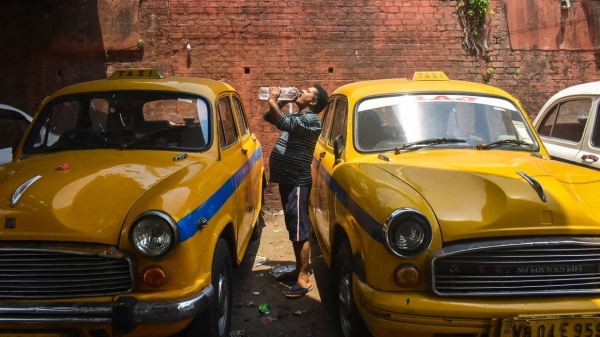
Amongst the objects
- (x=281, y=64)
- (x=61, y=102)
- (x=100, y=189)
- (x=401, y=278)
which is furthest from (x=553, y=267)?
(x=281, y=64)

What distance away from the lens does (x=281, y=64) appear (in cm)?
796

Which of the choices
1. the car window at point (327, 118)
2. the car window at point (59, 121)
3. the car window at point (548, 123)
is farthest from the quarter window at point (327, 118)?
the car window at point (548, 123)

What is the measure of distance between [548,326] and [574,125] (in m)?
3.78

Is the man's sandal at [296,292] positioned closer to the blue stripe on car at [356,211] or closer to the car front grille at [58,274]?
the blue stripe on car at [356,211]

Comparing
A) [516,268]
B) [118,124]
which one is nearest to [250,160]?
[118,124]

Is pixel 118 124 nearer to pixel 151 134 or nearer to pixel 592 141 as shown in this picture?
pixel 151 134

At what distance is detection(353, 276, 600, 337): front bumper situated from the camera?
2527 mm

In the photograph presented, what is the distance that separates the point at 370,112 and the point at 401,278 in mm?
1869

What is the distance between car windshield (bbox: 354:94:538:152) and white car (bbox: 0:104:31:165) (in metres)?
4.53

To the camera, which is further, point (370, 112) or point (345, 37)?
point (345, 37)

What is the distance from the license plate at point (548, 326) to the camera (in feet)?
8.16

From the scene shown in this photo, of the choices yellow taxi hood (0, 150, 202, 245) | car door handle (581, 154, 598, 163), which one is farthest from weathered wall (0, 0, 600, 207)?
yellow taxi hood (0, 150, 202, 245)

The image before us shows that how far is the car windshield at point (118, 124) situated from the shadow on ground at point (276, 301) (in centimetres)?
150

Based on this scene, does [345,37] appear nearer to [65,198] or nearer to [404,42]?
[404,42]
